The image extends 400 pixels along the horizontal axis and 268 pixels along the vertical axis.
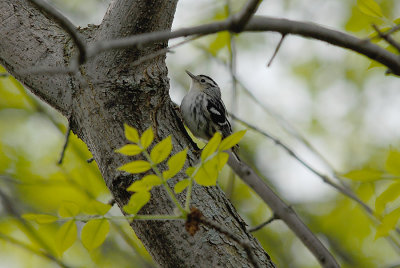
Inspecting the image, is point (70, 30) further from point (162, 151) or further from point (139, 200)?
point (139, 200)

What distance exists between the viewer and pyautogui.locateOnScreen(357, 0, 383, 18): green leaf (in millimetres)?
1969

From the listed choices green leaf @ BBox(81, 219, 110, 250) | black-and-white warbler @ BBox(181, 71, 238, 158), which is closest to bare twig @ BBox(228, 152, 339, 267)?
green leaf @ BBox(81, 219, 110, 250)

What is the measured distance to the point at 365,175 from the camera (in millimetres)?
1745

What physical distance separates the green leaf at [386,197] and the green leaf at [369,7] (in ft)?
2.44

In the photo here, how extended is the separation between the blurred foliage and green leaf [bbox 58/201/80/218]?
1.37 m

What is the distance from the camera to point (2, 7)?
3.08 meters

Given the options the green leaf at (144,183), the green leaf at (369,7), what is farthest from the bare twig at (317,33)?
the green leaf at (144,183)

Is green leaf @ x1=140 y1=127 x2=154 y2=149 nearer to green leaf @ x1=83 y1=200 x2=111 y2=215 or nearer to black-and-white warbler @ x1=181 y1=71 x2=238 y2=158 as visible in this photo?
green leaf @ x1=83 y1=200 x2=111 y2=215

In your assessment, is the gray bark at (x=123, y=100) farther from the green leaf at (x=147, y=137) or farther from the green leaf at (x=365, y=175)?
the green leaf at (x=365, y=175)

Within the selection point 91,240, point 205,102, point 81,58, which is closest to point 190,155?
point 91,240

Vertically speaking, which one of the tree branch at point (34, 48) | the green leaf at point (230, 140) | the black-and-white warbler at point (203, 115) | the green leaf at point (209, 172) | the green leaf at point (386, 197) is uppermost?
the black-and-white warbler at point (203, 115)

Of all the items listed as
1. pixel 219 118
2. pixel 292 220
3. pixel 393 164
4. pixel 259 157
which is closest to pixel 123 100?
pixel 292 220

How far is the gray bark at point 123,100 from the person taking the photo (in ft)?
8.08

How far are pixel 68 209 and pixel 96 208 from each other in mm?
114
